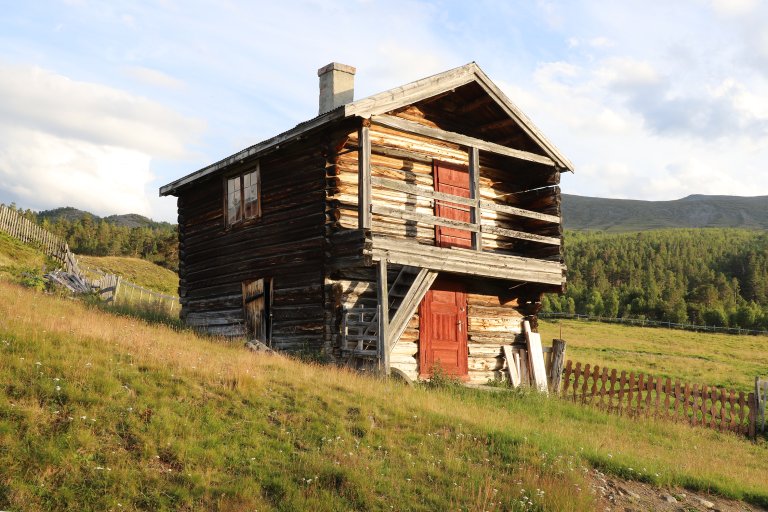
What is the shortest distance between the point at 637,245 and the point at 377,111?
144853mm

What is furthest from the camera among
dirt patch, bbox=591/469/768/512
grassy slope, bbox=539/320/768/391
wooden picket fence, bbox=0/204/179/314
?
wooden picket fence, bbox=0/204/179/314

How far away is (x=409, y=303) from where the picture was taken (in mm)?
14930

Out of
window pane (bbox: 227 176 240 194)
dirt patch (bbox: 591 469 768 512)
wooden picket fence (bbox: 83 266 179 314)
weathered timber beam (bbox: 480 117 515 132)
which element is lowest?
dirt patch (bbox: 591 469 768 512)

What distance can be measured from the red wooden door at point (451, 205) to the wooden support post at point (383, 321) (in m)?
3.18

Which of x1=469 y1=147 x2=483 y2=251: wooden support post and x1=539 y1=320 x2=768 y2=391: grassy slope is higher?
x1=469 y1=147 x2=483 y2=251: wooden support post

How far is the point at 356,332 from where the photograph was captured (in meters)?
15.4

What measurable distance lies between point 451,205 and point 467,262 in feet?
8.06

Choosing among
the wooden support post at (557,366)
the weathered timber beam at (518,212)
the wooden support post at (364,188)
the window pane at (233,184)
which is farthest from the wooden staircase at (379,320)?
the window pane at (233,184)

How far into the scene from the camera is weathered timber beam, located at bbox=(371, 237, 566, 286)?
14.3m

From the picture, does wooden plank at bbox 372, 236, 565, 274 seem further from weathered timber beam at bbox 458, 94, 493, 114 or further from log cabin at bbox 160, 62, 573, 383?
weathered timber beam at bbox 458, 94, 493, 114

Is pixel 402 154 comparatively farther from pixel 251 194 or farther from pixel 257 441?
pixel 257 441

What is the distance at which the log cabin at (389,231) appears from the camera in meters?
14.8

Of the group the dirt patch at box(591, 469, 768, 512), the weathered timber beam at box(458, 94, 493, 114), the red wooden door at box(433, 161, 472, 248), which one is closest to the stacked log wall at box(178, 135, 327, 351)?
the red wooden door at box(433, 161, 472, 248)

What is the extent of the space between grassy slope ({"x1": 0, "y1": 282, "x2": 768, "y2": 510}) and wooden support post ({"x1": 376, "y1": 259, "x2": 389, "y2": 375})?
122cm
